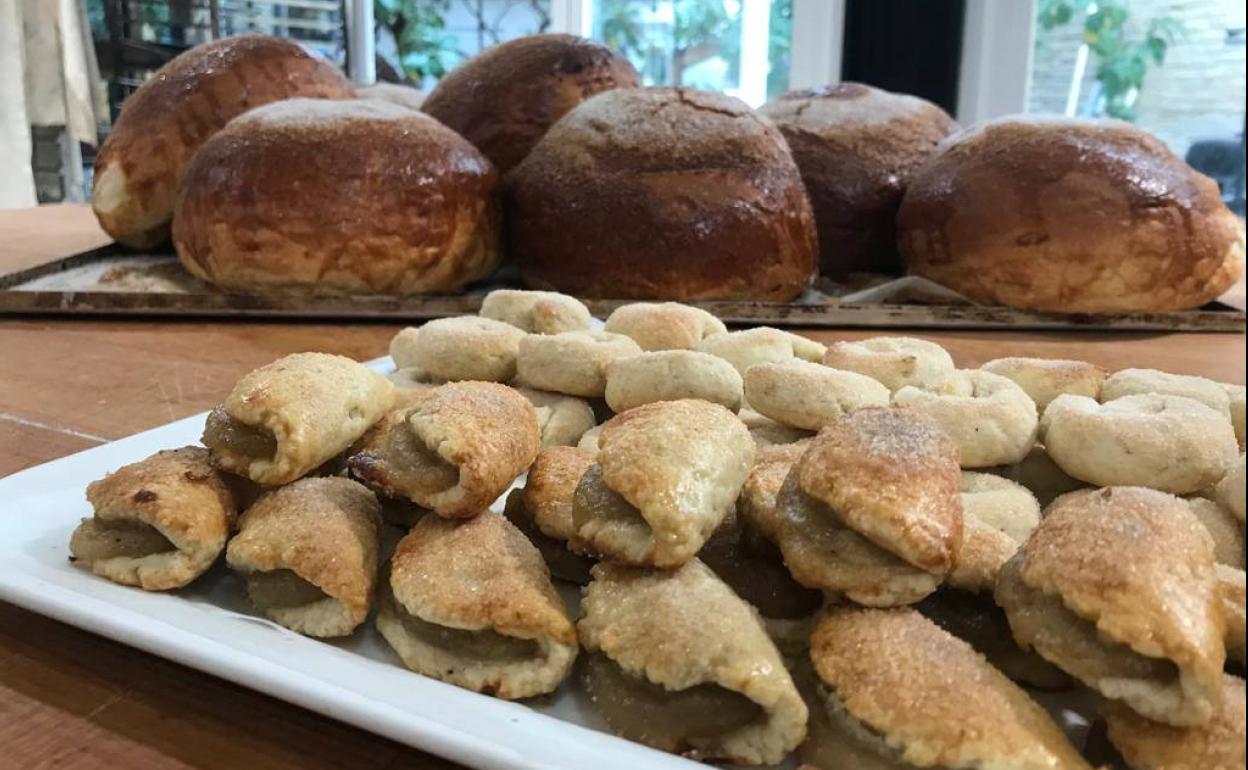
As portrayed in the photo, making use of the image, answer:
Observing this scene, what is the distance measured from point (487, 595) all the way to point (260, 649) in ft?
0.35

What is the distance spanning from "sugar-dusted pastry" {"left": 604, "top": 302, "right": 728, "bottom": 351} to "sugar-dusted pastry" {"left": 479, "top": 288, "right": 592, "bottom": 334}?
4 centimetres

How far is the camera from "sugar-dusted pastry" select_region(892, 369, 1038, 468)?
0.65 m

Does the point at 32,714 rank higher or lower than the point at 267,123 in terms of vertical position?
lower

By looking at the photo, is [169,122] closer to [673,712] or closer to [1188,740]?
[673,712]

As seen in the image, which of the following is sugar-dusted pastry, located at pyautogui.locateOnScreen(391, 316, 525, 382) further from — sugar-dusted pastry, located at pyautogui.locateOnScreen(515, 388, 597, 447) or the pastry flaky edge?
the pastry flaky edge

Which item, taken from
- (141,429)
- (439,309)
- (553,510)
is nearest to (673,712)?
(553,510)

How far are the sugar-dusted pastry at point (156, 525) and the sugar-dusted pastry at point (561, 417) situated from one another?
0.25 metres

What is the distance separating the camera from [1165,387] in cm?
72

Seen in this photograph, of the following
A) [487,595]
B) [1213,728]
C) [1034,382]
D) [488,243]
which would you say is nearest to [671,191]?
[488,243]

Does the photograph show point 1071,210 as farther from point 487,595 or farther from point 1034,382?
point 487,595

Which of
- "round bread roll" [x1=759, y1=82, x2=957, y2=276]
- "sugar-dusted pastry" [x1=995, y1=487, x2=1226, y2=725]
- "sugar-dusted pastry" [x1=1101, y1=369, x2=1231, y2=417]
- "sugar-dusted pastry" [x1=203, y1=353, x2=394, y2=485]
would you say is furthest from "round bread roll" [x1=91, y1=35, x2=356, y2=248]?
"sugar-dusted pastry" [x1=995, y1=487, x2=1226, y2=725]

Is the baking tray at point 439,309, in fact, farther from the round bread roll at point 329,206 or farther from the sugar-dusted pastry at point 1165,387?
the sugar-dusted pastry at point 1165,387

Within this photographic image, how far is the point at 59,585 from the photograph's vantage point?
53 centimetres

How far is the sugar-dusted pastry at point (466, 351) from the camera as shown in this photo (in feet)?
2.85
